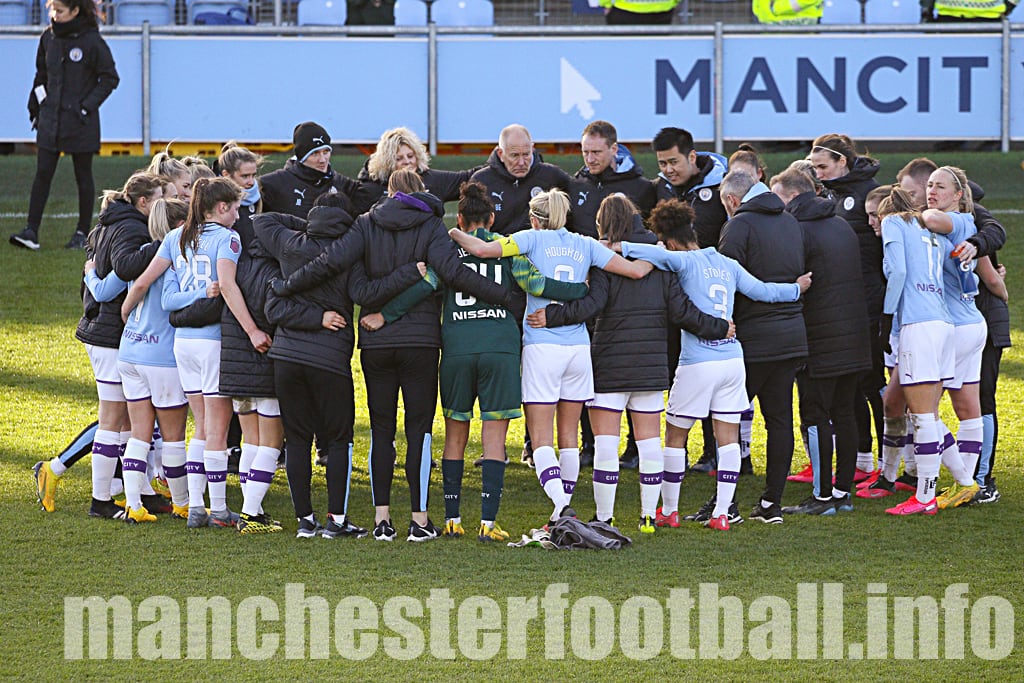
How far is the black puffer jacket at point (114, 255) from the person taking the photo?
6.30 meters

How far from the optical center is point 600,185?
7.47 m

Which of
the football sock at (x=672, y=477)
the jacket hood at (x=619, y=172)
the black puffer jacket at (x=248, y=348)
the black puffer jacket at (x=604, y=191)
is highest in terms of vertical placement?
the jacket hood at (x=619, y=172)

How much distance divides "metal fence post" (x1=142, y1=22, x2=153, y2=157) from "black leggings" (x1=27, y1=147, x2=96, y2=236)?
1.68m

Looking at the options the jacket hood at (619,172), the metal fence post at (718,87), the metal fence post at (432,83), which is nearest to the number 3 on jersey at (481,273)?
the jacket hood at (619,172)

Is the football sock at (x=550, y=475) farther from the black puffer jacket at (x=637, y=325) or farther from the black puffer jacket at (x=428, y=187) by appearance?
the black puffer jacket at (x=428, y=187)

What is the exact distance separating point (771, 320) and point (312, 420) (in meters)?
2.15

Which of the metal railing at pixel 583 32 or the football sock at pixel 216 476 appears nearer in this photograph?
the football sock at pixel 216 476

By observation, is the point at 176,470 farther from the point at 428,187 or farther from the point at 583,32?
the point at 583,32

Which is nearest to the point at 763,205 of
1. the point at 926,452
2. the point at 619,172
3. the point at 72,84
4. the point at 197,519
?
the point at 619,172

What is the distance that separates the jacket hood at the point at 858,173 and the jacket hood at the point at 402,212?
242 cm

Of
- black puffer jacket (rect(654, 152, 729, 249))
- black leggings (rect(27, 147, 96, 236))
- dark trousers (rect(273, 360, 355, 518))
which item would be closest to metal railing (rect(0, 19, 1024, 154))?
black leggings (rect(27, 147, 96, 236))

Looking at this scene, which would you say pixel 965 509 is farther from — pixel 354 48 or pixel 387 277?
pixel 354 48

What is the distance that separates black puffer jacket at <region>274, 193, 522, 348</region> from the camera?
5891 millimetres

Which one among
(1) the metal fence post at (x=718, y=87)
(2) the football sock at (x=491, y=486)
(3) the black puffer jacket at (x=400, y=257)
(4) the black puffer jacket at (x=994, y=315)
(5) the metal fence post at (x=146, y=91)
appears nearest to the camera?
(3) the black puffer jacket at (x=400, y=257)
